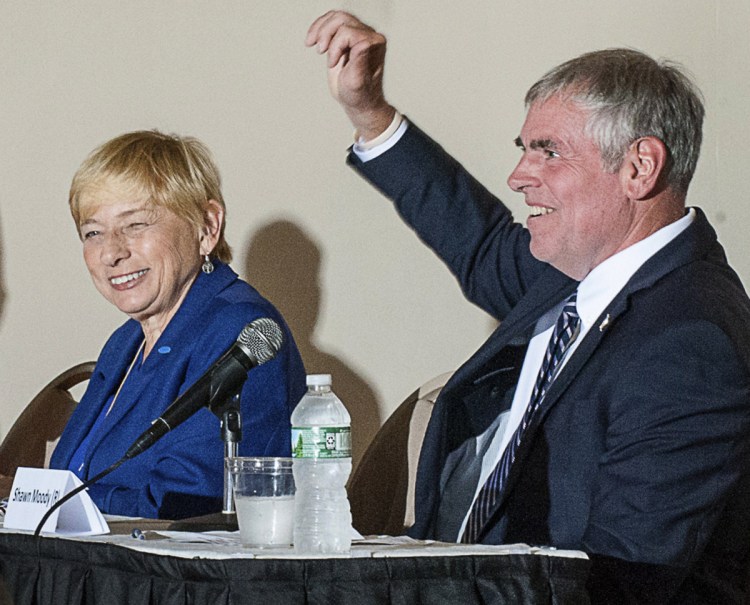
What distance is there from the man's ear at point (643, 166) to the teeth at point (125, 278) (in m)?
1.15

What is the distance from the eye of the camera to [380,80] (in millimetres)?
2293

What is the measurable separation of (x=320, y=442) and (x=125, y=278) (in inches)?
52.8

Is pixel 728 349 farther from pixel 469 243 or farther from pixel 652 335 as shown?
pixel 469 243

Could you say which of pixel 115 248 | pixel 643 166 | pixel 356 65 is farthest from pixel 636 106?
pixel 115 248

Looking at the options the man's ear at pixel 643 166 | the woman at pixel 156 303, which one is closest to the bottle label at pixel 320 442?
the man's ear at pixel 643 166

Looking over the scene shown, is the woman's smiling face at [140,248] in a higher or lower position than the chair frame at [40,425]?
higher

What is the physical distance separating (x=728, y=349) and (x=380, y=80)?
86 cm

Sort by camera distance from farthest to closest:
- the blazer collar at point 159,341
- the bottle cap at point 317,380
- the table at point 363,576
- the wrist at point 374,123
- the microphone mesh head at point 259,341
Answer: the blazer collar at point 159,341 < the wrist at point 374,123 < the microphone mesh head at point 259,341 < the bottle cap at point 317,380 < the table at point 363,576

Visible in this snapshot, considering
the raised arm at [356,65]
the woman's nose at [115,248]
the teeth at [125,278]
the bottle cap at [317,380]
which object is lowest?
the bottle cap at [317,380]

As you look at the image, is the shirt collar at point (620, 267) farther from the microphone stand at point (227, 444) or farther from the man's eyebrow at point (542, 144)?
the microphone stand at point (227, 444)

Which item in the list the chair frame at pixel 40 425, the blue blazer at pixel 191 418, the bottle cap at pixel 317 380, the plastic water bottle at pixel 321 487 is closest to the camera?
the plastic water bottle at pixel 321 487

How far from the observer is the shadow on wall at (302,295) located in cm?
346

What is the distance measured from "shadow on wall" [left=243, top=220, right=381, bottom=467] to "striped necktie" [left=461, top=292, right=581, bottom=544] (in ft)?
4.51

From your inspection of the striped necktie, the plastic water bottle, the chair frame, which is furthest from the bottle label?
the chair frame
